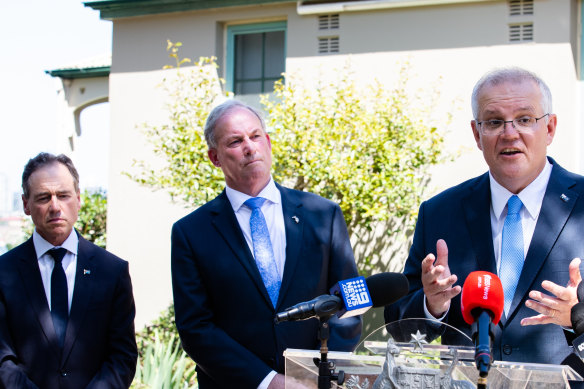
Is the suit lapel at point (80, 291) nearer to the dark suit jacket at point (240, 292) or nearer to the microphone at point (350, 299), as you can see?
the dark suit jacket at point (240, 292)

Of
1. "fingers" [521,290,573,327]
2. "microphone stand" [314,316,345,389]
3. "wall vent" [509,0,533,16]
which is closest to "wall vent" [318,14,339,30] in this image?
"wall vent" [509,0,533,16]

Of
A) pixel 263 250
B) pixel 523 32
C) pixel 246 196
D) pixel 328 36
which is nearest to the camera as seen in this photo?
pixel 263 250

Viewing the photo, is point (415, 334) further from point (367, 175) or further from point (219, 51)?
point (219, 51)

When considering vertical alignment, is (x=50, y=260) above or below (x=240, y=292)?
above

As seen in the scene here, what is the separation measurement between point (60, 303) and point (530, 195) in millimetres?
2512

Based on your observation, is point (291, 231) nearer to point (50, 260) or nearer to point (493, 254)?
point (493, 254)

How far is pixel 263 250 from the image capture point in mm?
3439

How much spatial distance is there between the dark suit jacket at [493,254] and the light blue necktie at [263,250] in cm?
60

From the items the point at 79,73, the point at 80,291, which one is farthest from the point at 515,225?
the point at 79,73

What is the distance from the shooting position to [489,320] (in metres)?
1.93

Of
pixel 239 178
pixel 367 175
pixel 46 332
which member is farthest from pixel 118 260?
pixel 367 175

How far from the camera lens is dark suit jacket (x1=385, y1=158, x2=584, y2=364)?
2717 mm

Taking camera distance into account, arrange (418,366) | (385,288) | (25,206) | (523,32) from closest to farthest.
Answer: (418,366), (385,288), (25,206), (523,32)

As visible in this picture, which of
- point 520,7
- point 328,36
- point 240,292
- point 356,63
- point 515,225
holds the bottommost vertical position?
point 240,292
